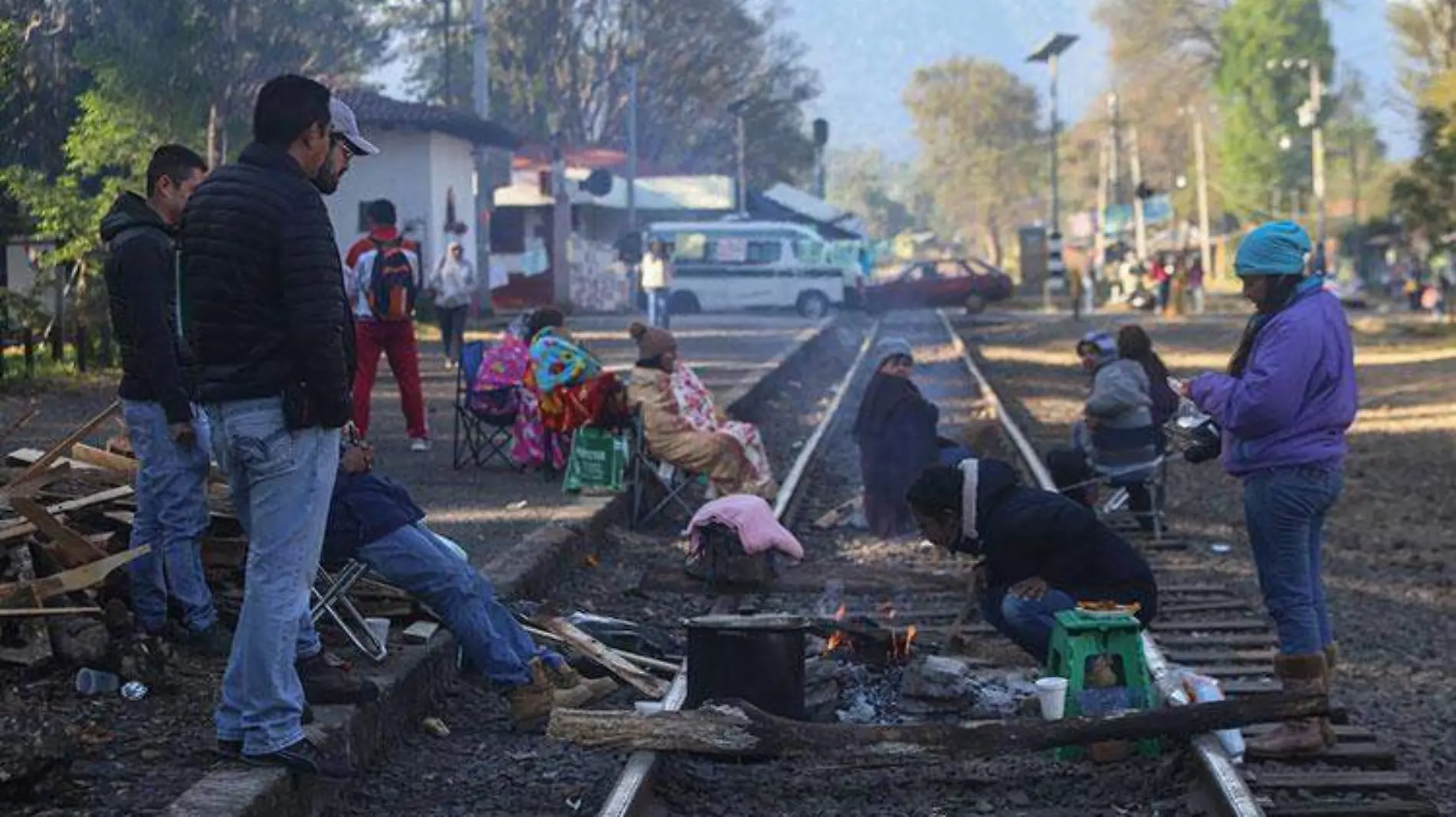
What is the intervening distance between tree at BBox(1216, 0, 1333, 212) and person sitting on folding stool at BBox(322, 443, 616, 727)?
85822mm

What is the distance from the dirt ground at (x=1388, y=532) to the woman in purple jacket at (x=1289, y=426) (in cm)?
58

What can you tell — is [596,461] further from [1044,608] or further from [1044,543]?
[1044,543]

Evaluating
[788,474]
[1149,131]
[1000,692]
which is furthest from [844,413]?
[1149,131]

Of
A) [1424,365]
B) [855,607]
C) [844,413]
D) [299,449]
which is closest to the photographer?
[299,449]

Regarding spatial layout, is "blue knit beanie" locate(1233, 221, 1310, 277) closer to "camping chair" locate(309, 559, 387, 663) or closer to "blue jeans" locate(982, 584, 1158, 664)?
"blue jeans" locate(982, 584, 1158, 664)

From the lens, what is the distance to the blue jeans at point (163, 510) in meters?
→ 7.11

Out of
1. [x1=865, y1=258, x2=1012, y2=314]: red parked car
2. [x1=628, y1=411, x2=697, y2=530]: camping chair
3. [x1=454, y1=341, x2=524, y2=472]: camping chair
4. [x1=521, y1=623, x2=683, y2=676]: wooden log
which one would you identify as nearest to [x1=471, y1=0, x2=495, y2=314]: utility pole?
[x1=454, y1=341, x2=524, y2=472]: camping chair

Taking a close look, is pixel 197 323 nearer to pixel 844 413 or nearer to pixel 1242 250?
pixel 1242 250

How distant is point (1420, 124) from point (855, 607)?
3564 centimetres

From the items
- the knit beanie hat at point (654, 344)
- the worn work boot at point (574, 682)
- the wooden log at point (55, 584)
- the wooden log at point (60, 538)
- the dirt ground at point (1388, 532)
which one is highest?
the knit beanie hat at point (654, 344)

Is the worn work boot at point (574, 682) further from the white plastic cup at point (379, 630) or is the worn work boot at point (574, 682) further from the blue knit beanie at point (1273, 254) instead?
the blue knit beanie at point (1273, 254)

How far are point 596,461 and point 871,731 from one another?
656 centimetres

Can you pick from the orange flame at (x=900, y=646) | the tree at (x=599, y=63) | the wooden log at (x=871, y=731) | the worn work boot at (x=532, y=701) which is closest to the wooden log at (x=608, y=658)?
the worn work boot at (x=532, y=701)

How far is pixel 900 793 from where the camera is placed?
22.1 ft
